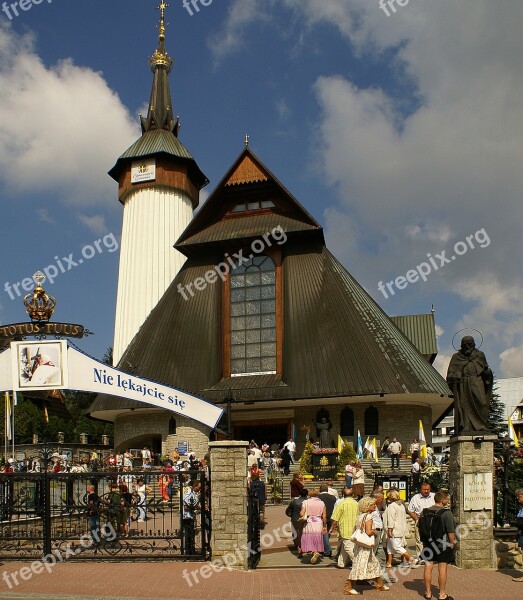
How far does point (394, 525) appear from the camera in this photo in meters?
12.7

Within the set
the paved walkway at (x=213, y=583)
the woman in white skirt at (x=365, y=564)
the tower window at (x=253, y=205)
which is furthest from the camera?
the tower window at (x=253, y=205)

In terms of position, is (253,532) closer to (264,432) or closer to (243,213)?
(264,432)

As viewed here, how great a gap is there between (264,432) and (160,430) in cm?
478

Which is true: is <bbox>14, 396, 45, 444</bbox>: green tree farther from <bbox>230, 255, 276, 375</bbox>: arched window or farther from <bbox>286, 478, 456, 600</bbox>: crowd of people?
<bbox>286, 478, 456, 600</bbox>: crowd of people

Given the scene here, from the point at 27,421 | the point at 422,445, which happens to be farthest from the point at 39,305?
the point at 422,445

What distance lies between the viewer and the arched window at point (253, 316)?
33562 millimetres

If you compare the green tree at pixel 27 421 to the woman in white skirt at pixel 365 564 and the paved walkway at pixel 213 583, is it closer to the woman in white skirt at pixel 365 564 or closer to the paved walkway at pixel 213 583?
the paved walkway at pixel 213 583

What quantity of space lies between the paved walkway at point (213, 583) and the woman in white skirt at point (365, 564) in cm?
17

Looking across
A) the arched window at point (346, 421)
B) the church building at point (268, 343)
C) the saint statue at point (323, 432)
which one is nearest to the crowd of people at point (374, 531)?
the saint statue at point (323, 432)

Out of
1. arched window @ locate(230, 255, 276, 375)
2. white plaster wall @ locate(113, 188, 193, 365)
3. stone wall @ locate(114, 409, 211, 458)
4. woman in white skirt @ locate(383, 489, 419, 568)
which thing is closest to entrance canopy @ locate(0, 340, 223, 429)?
woman in white skirt @ locate(383, 489, 419, 568)

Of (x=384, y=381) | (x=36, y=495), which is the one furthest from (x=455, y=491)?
(x=384, y=381)

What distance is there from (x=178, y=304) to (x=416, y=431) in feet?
41.7

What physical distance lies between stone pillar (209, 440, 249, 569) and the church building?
16824 mm

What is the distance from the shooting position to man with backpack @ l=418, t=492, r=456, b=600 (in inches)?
398
